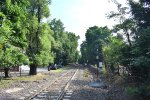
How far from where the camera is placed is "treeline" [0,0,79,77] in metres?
30.3

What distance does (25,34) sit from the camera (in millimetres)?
46312

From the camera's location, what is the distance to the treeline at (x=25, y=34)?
30.3 m

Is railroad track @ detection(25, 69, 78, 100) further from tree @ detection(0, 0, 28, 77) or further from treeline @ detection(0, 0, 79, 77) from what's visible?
tree @ detection(0, 0, 28, 77)

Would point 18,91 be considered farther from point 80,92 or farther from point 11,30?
point 11,30

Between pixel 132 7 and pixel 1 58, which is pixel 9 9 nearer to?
pixel 1 58

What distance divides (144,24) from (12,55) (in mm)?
17058

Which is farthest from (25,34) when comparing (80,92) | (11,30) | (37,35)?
(80,92)

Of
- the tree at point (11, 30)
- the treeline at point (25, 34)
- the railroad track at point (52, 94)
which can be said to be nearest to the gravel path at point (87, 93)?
the railroad track at point (52, 94)

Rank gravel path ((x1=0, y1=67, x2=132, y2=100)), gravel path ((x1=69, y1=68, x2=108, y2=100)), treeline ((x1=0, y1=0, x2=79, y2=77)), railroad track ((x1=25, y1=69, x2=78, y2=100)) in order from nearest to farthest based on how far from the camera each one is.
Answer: railroad track ((x1=25, y1=69, x2=78, y2=100)) < gravel path ((x1=0, y1=67, x2=132, y2=100)) < gravel path ((x1=69, y1=68, x2=108, y2=100)) < treeline ((x1=0, y1=0, x2=79, y2=77))

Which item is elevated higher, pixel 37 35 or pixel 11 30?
pixel 37 35

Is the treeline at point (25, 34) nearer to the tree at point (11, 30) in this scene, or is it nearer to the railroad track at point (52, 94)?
the tree at point (11, 30)

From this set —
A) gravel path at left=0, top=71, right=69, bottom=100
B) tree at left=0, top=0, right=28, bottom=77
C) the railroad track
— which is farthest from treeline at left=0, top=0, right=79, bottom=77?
the railroad track

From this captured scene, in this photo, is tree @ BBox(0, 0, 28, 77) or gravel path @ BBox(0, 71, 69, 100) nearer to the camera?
gravel path @ BBox(0, 71, 69, 100)

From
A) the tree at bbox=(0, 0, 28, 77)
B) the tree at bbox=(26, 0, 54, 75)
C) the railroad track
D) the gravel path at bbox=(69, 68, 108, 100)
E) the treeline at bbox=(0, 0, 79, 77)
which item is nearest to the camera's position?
the railroad track
